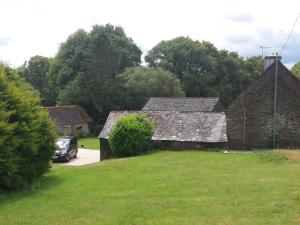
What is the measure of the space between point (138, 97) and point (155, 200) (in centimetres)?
5502

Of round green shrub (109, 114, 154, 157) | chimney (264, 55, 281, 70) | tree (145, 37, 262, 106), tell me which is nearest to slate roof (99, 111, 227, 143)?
round green shrub (109, 114, 154, 157)

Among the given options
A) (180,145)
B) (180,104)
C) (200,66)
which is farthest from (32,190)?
(200,66)

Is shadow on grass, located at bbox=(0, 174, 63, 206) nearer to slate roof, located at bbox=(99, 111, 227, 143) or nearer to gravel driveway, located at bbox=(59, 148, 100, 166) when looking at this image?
slate roof, located at bbox=(99, 111, 227, 143)

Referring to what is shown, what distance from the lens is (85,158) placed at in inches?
1618

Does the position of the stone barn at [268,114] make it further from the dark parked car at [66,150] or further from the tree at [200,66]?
the tree at [200,66]

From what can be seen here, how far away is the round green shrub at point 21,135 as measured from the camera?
18141 millimetres

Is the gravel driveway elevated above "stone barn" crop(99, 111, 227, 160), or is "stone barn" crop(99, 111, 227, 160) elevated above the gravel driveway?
"stone barn" crop(99, 111, 227, 160)

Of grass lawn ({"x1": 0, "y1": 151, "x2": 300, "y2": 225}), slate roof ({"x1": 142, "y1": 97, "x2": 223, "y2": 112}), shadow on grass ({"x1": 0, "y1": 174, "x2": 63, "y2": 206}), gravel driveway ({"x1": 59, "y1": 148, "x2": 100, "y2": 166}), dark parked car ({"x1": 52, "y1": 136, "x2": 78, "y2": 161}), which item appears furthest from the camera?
slate roof ({"x1": 142, "y1": 97, "x2": 223, "y2": 112})

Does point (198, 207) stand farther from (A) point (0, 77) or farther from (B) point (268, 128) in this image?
(B) point (268, 128)

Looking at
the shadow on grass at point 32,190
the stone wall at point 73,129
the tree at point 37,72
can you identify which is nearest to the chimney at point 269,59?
the shadow on grass at point 32,190

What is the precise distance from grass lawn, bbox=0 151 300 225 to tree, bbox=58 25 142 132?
144 ft

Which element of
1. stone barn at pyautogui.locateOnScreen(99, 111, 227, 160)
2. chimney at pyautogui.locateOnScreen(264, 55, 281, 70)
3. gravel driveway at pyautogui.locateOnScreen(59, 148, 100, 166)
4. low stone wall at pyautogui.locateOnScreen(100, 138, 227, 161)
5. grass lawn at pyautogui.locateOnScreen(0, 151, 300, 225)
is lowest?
gravel driveway at pyautogui.locateOnScreen(59, 148, 100, 166)

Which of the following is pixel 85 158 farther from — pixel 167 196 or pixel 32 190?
pixel 167 196

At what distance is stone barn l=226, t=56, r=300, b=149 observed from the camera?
105ft
